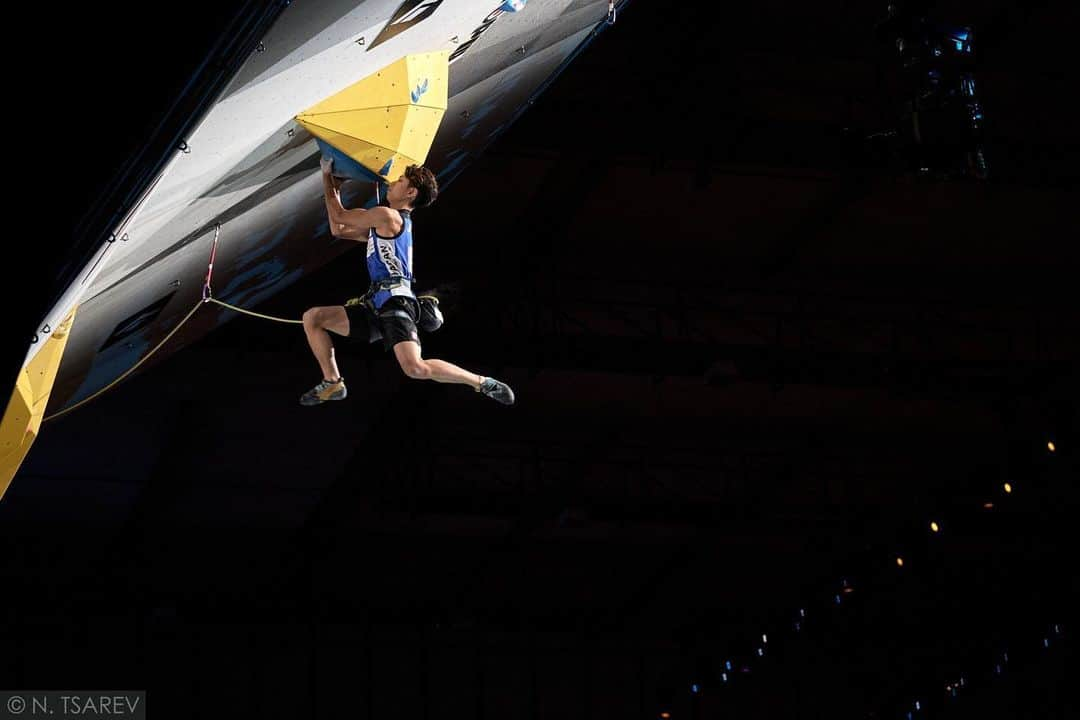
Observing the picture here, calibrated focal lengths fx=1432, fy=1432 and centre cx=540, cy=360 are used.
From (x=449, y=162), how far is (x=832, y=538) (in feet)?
58.3

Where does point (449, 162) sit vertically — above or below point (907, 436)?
above

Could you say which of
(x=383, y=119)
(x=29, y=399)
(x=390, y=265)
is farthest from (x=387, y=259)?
(x=29, y=399)

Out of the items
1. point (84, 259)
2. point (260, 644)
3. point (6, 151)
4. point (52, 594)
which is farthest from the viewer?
point (260, 644)

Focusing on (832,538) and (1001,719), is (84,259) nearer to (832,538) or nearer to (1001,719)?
(832,538)

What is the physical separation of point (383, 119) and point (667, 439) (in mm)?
19187

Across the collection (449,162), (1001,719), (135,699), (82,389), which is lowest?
(1001,719)

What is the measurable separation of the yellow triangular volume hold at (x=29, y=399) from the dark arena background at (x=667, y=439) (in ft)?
22.4

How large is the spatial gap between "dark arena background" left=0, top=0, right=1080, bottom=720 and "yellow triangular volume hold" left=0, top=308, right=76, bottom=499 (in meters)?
6.83

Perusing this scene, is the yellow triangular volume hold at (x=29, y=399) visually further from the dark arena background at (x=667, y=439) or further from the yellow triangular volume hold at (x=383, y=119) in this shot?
the dark arena background at (x=667, y=439)

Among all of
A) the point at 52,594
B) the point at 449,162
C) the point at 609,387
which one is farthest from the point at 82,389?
the point at 52,594

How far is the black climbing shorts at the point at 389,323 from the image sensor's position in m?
5.08

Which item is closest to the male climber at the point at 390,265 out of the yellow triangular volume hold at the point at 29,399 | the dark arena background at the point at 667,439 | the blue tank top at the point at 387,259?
the blue tank top at the point at 387,259

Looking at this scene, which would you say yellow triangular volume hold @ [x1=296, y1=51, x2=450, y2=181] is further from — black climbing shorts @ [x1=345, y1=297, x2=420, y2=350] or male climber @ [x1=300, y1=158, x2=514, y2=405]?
black climbing shorts @ [x1=345, y1=297, x2=420, y2=350]

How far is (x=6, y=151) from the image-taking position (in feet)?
12.4
